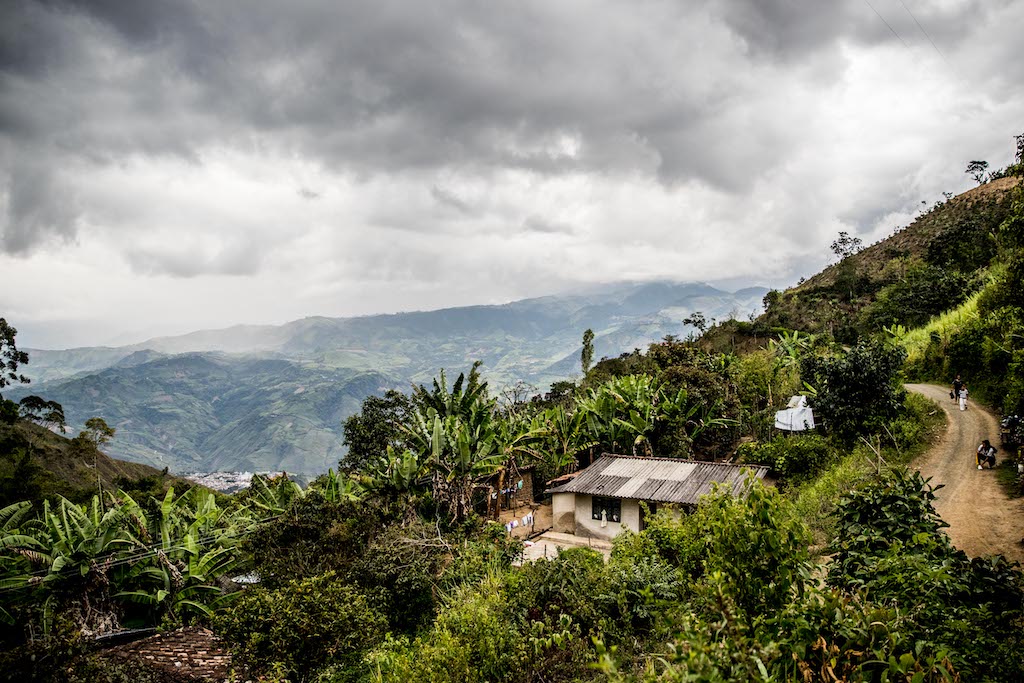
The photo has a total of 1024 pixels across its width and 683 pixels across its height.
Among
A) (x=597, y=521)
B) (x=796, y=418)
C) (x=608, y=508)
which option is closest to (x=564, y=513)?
(x=597, y=521)

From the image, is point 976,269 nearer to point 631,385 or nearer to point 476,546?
point 631,385

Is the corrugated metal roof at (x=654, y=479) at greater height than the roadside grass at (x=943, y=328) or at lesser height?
lesser

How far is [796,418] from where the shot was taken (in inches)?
958

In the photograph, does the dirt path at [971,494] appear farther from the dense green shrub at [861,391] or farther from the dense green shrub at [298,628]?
the dense green shrub at [298,628]

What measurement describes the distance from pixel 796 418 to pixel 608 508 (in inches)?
430

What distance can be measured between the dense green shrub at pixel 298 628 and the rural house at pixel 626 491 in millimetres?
9794

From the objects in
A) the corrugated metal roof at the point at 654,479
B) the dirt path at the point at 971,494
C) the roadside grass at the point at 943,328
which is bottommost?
the corrugated metal roof at the point at 654,479

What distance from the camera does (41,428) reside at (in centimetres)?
5988

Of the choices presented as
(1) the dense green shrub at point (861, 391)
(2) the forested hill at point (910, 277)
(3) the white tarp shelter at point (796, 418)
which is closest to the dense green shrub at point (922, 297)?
(2) the forested hill at point (910, 277)

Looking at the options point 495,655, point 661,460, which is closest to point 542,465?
point 661,460

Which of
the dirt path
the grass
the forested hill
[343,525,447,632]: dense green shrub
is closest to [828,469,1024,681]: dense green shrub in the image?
the dirt path

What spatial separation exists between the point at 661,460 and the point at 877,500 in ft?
44.2

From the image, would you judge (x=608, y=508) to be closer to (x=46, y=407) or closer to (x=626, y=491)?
(x=626, y=491)

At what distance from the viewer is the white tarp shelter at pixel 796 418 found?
945 inches
